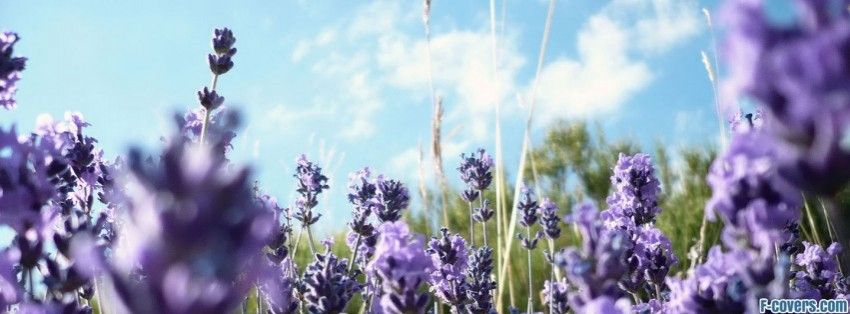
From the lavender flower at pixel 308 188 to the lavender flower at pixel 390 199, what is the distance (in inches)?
18.6

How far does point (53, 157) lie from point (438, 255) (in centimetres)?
160

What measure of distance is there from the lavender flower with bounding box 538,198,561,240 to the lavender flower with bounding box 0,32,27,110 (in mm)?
2138

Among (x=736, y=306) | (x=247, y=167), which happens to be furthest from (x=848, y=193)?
(x=247, y=167)

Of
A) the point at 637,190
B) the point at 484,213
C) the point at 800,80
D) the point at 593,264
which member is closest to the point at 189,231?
the point at 800,80

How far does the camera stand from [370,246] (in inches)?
129

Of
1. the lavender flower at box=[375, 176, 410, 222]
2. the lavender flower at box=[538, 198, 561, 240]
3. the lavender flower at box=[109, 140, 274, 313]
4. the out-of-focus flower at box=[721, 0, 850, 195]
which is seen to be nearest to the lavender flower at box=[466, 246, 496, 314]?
the lavender flower at box=[375, 176, 410, 222]

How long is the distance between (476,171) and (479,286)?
150 centimetres

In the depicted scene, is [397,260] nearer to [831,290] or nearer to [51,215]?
[51,215]

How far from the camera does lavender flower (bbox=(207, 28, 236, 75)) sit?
290cm

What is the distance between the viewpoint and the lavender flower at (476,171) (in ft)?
13.6

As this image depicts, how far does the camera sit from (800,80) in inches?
30.1

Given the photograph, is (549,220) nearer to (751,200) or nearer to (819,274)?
(819,274)

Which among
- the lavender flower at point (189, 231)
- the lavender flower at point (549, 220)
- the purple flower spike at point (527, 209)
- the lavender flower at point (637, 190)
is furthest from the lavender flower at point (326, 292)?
the purple flower spike at point (527, 209)

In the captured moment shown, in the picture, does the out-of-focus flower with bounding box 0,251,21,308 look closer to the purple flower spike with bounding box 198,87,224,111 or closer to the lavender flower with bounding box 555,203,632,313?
the lavender flower with bounding box 555,203,632,313
